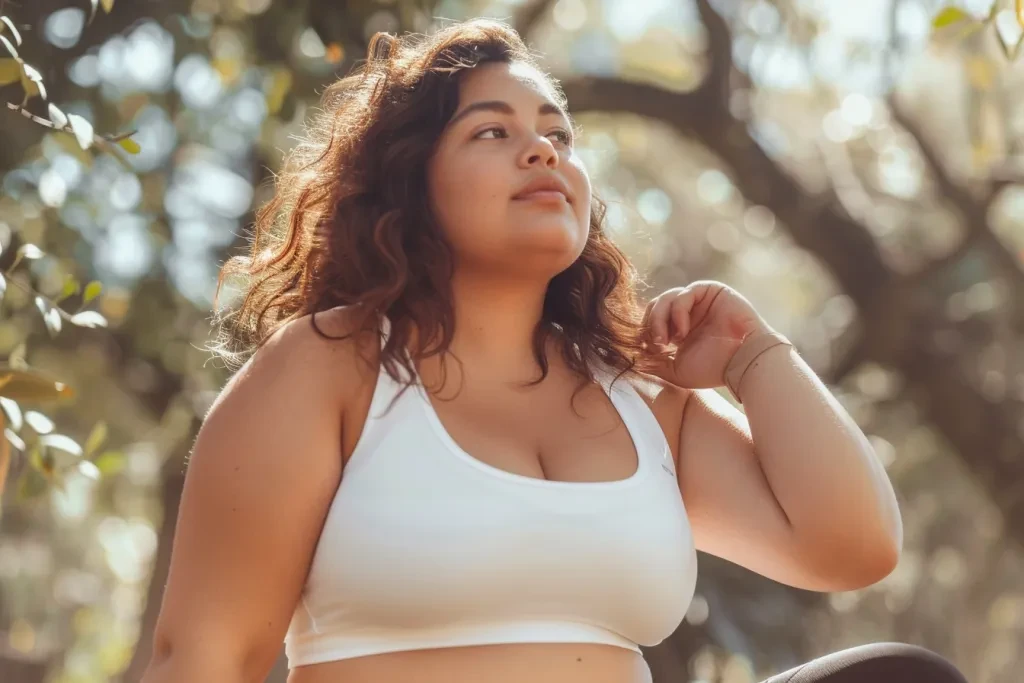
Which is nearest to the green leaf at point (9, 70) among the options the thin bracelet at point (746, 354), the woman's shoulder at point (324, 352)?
the woman's shoulder at point (324, 352)

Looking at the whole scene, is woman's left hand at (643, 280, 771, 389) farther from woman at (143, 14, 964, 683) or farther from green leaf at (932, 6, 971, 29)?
green leaf at (932, 6, 971, 29)

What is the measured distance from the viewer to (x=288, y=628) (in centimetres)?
182

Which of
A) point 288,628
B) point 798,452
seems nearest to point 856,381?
point 798,452

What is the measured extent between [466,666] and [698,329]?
84 cm

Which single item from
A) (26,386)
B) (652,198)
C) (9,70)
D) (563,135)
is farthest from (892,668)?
(652,198)

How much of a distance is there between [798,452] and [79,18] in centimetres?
258

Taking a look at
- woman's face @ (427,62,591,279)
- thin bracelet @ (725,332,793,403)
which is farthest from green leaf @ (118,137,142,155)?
thin bracelet @ (725,332,793,403)

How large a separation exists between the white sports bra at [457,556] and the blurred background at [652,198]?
1.46ft

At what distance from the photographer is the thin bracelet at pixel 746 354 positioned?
2230 millimetres

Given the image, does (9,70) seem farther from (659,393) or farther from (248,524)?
(659,393)

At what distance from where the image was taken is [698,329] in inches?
92.4

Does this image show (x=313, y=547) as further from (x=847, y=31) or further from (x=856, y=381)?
(x=856, y=381)

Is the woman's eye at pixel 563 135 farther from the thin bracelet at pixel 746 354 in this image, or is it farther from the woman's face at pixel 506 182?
the thin bracelet at pixel 746 354

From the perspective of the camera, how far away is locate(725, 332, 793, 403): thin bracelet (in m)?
2.23
